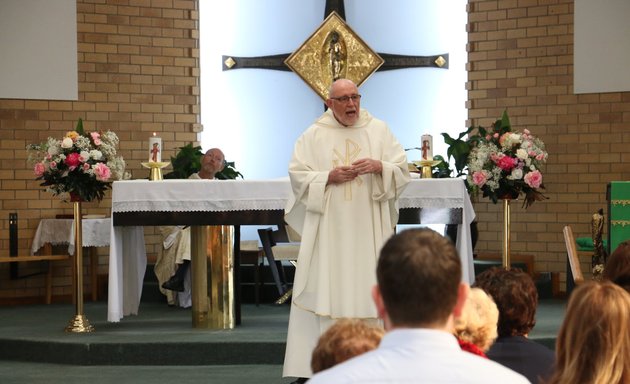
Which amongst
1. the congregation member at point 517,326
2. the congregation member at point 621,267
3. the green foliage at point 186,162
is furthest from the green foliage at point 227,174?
the congregation member at point 517,326

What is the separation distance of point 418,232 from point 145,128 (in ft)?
29.9

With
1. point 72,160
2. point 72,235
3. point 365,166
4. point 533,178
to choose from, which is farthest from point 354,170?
point 72,235

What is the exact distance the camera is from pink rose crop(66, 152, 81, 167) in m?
7.68

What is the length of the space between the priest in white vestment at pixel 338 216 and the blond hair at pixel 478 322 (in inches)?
118

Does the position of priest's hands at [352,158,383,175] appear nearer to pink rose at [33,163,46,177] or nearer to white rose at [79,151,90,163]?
white rose at [79,151,90,163]

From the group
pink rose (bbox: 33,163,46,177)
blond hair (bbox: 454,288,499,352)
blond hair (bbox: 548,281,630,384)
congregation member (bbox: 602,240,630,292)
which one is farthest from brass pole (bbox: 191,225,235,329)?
blond hair (bbox: 548,281,630,384)

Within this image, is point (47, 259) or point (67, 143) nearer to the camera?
point (67, 143)

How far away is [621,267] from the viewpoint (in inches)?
140

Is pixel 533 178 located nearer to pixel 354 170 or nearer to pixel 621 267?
pixel 354 170

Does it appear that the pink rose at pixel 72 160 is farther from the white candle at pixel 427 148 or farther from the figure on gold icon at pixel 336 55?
the figure on gold icon at pixel 336 55

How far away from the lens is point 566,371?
2.59m

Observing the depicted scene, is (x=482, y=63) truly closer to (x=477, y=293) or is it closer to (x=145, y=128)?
(x=145, y=128)

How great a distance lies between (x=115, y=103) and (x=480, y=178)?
15.0 feet

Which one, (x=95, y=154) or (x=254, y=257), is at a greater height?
(x=95, y=154)
